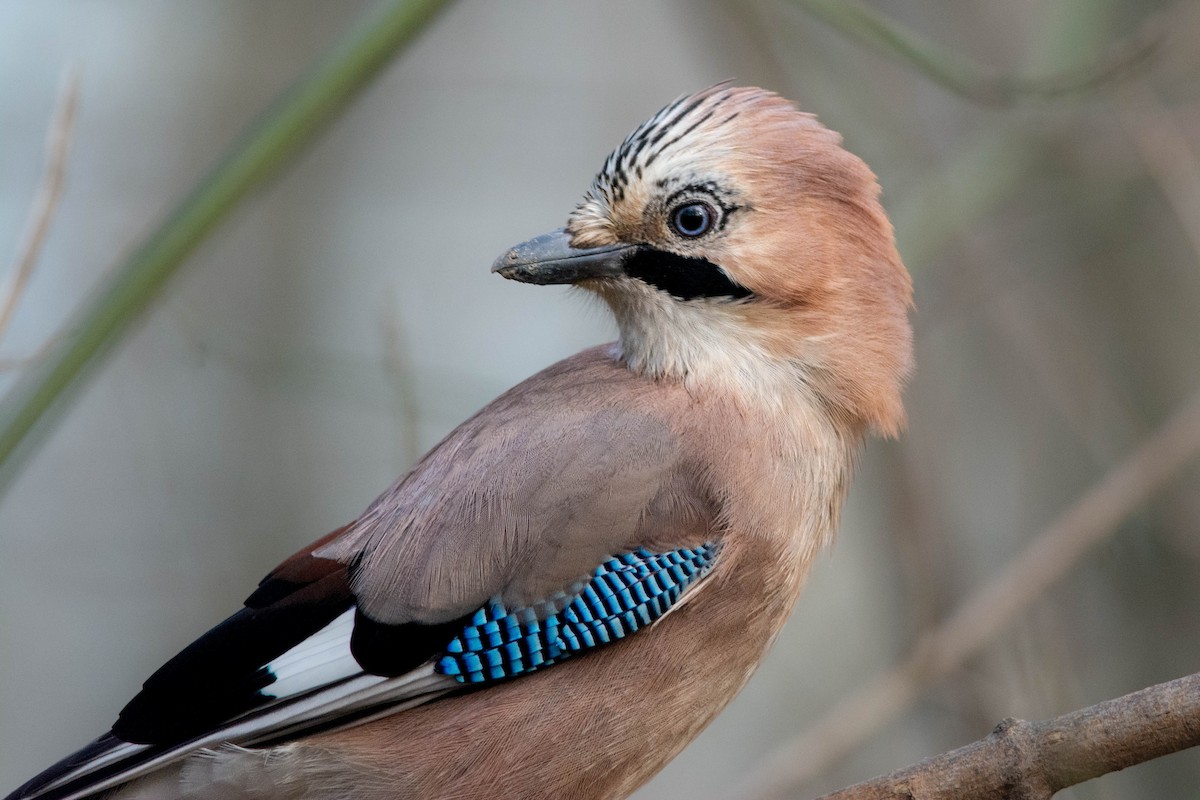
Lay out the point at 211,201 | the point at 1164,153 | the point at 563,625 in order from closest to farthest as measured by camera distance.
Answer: the point at 211,201
the point at 563,625
the point at 1164,153

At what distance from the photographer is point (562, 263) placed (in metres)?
3.85

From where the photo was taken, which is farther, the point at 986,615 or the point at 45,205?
the point at 986,615

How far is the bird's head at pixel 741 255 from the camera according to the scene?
12.6 ft

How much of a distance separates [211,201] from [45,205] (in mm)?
591

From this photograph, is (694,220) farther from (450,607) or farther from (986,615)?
(986,615)

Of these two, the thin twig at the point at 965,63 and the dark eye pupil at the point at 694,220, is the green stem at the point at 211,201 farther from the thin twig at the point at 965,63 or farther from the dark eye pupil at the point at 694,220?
the thin twig at the point at 965,63

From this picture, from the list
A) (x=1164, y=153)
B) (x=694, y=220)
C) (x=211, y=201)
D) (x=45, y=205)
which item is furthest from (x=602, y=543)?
(x=1164, y=153)

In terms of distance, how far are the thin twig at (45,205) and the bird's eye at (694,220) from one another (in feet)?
5.61

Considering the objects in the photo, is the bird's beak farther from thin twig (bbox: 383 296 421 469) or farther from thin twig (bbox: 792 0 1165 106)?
thin twig (bbox: 792 0 1165 106)

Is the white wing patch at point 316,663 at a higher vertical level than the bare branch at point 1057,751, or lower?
higher

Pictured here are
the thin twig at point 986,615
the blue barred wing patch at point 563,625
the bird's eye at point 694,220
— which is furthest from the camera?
the thin twig at point 986,615

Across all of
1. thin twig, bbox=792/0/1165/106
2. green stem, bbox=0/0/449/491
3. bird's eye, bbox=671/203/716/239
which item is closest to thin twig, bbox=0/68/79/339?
green stem, bbox=0/0/449/491

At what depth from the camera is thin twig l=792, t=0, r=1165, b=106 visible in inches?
164

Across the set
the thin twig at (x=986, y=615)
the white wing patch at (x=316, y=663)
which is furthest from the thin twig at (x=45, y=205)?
the thin twig at (x=986, y=615)
